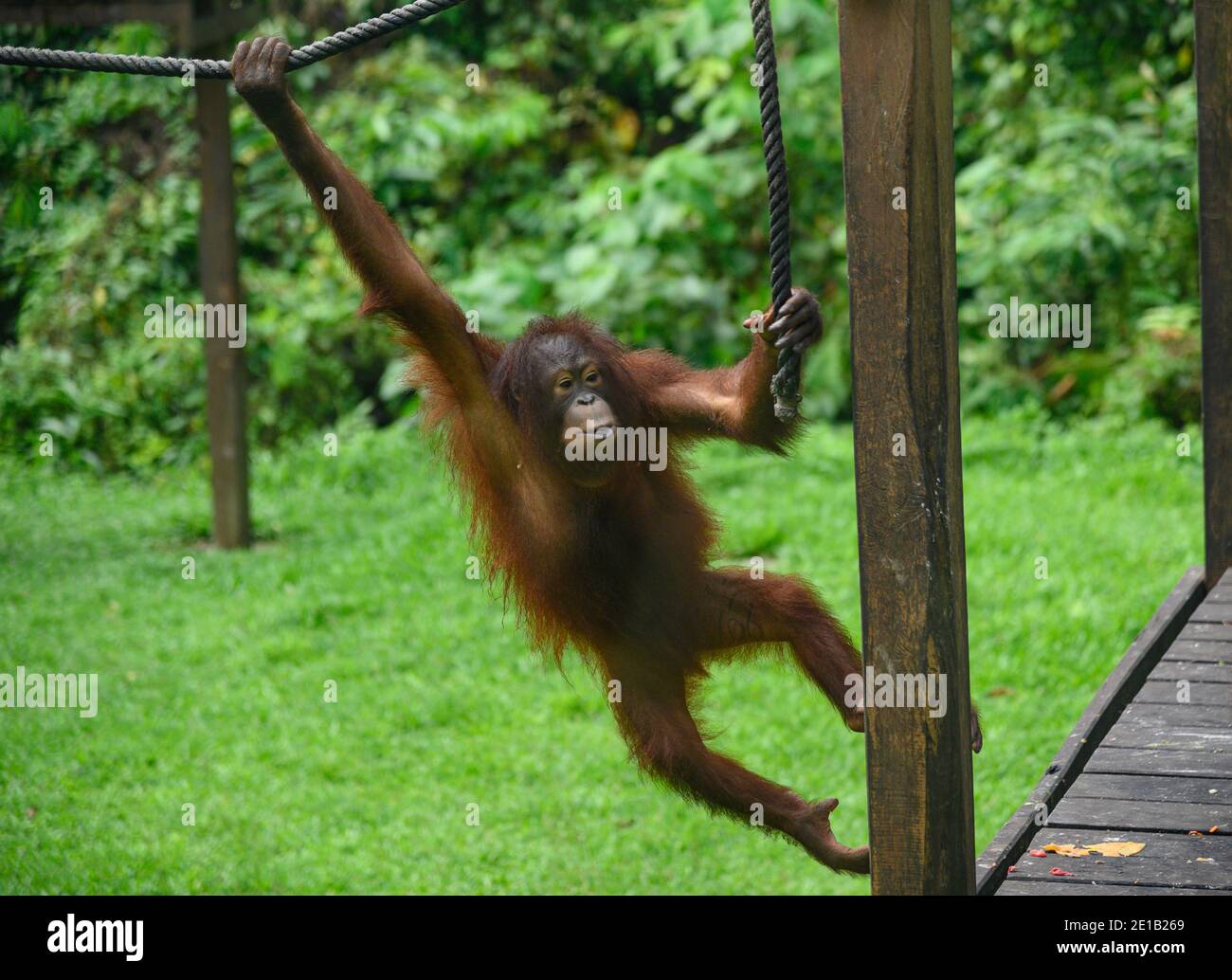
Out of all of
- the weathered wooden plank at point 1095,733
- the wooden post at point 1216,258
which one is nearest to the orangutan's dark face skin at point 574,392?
the weathered wooden plank at point 1095,733

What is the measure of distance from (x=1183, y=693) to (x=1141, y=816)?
2.86 ft

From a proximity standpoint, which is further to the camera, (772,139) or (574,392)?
(574,392)

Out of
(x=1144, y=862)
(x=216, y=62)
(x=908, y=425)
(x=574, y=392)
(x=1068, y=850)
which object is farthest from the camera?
(x=574, y=392)

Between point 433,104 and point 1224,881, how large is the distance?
8.30 meters

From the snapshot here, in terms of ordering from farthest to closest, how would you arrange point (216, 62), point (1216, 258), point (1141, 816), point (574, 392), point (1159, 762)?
point (1216, 258), point (1159, 762), point (574, 392), point (1141, 816), point (216, 62)

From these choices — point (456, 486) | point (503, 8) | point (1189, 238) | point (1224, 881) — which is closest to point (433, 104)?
point (503, 8)

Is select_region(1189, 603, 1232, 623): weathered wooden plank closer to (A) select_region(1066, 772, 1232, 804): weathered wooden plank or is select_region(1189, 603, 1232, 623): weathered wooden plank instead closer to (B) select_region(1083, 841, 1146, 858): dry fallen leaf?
(A) select_region(1066, 772, 1232, 804): weathered wooden plank

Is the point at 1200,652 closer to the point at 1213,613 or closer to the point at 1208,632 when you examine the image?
the point at 1208,632

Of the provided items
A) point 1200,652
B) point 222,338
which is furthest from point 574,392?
point 222,338

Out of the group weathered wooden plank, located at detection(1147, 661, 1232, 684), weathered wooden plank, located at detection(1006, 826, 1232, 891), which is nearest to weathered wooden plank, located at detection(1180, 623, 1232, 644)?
weathered wooden plank, located at detection(1147, 661, 1232, 684)

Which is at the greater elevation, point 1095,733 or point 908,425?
point 908,425

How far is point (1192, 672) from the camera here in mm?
4352

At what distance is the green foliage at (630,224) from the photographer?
9.07 m

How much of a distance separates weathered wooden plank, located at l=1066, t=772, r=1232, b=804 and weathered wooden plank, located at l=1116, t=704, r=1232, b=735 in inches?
15.0
